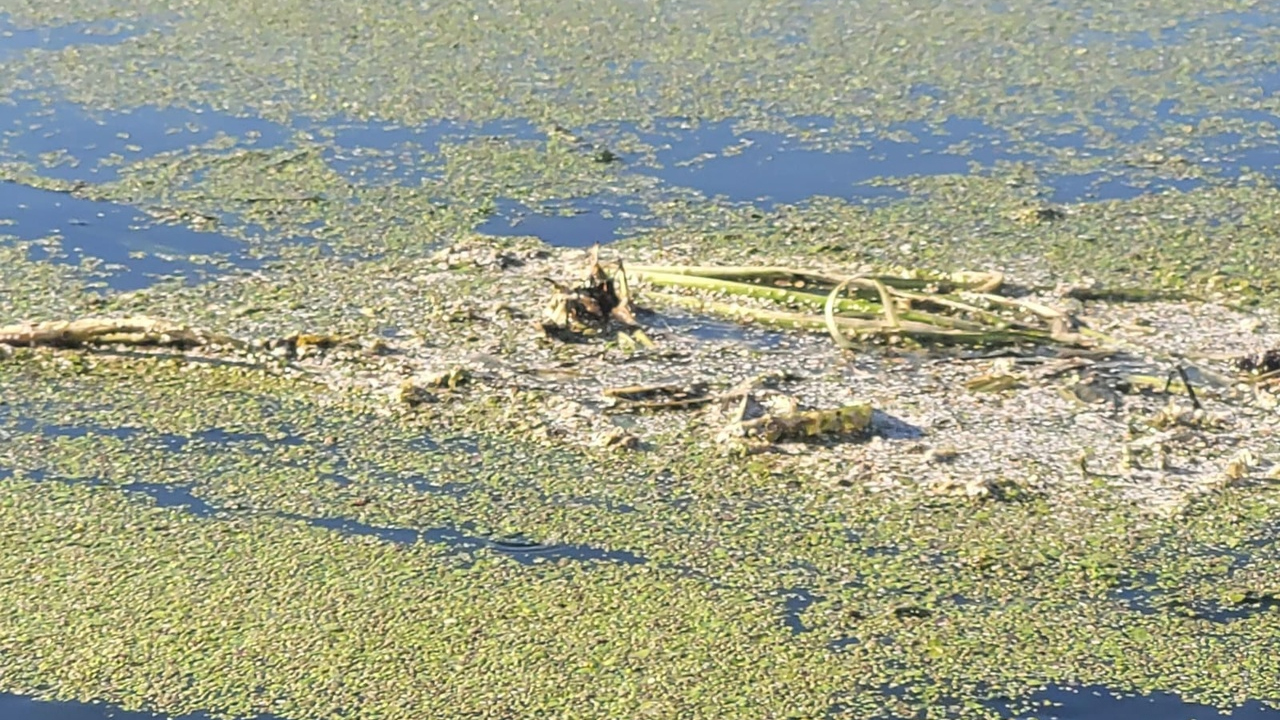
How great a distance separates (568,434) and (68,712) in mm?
1121

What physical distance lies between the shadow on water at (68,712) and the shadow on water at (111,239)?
167cm

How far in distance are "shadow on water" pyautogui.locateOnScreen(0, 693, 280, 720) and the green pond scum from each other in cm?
3

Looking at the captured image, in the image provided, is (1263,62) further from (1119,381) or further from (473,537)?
(473,537)

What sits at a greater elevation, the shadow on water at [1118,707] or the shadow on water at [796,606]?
the shadow on water at [1118,707]

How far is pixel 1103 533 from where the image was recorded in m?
3.20

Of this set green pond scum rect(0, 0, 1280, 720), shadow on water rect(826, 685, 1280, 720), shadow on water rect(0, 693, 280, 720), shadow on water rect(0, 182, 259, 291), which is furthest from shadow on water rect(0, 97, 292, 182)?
shadow on water rect(826, 685, 1280, 720)

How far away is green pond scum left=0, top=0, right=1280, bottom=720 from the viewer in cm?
286

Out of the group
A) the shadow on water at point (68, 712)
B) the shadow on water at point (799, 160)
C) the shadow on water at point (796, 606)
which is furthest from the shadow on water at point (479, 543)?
the shadow on water at point (799, 160)

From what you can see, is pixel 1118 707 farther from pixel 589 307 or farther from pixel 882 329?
pixel 589 307

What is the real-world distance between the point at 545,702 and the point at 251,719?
0.42 metres

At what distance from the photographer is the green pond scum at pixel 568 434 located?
286 cm

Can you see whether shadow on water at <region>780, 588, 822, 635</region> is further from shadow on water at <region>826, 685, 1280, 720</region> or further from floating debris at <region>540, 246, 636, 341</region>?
floating debris at <region>540, 246, 636, 341</region>

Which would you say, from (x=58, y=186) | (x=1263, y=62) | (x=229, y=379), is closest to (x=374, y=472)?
(x=229, y=379)

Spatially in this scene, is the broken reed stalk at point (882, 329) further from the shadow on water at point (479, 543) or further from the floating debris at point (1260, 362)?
the shadow on water at point (479, 543)
